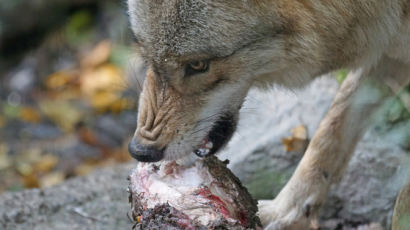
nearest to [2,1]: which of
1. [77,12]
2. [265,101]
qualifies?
[77,12]

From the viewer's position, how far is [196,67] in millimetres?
3359

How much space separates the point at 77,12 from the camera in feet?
30.6

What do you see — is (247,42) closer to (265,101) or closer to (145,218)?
(145,218)

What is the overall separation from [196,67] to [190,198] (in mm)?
643

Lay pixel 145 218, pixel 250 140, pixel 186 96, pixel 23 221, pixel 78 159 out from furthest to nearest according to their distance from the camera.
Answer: pixel 78 159 → pixel 250 140 → pixel 23 221 → pixel 186 96 → pixel 145 218

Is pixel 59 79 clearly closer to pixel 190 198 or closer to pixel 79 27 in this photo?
pixel 79 27

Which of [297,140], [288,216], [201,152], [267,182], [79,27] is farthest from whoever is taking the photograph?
[79,27]

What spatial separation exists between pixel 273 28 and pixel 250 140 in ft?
5.05

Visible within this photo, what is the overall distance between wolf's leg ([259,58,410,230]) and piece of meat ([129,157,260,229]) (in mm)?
805

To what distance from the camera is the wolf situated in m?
3.25

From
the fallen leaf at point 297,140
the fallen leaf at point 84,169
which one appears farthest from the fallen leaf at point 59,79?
the fallen leaf at point 297,140

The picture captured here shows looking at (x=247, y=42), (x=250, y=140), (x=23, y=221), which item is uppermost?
(x=247, y=42)

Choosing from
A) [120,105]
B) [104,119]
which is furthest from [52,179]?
[120,105]

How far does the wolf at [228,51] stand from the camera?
3.25 meters
